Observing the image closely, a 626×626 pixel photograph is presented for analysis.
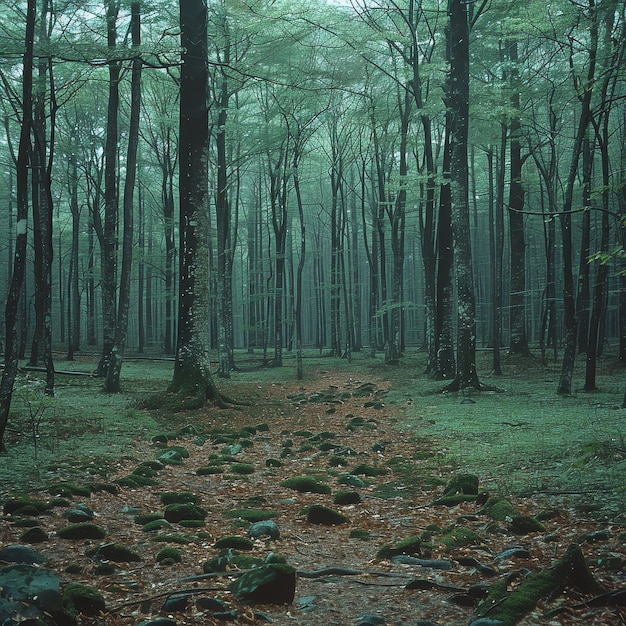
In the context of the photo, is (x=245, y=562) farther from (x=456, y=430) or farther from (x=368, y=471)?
(x=456, y=430)

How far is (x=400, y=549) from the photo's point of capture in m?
4.04

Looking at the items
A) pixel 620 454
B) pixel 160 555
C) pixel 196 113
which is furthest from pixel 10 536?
pixel 196 113

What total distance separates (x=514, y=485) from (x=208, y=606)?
345 centimetres

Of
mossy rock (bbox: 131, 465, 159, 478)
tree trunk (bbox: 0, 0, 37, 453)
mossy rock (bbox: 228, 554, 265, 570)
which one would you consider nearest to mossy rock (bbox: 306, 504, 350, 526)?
mossy rock (bbox: 228, 554, 265, 570)

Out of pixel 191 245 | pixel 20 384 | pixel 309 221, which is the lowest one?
pixel 20 384

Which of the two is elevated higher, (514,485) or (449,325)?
(449,325)

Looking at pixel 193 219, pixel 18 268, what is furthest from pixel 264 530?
pixel 193 219

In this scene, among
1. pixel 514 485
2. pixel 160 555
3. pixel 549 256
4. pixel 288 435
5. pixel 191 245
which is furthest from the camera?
pixel 549 256

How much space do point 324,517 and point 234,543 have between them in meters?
1.02

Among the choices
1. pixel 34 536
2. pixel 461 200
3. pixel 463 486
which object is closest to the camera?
pixel 34 536

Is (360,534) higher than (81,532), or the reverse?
(81,532)

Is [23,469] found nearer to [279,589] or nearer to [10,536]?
[10,536]

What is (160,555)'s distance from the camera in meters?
3.87

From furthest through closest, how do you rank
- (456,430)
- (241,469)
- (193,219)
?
(193,219) < (456,430) < (241,469)
